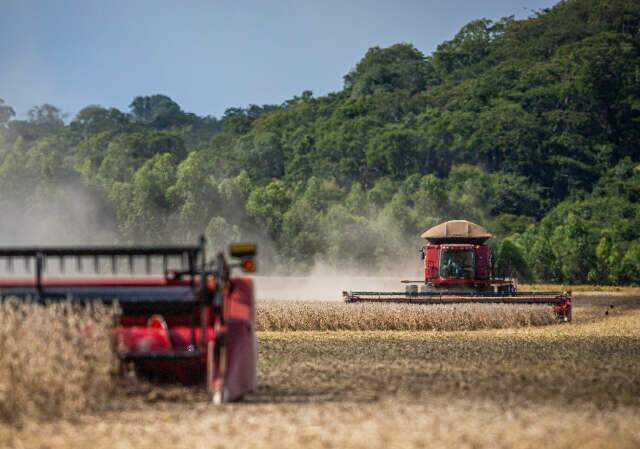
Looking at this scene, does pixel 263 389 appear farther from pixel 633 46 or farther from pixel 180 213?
pixel 633 46

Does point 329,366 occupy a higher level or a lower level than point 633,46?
lower

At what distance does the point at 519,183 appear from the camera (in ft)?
324

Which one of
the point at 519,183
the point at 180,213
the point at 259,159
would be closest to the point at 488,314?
the point at 180,213

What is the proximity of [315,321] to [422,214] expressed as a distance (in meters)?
60.3

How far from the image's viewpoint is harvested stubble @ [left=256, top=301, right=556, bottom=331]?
27.5 meters

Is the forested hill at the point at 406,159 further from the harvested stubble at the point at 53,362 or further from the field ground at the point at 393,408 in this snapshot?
the harvested stubble at the point at 53,362

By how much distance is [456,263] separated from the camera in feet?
124

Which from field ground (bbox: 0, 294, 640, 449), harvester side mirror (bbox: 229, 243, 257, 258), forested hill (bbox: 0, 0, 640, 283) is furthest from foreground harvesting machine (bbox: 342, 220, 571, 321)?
forested hill (bbox: 0, 0, 640, 283)

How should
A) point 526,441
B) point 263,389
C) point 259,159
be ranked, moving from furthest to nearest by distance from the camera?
point 259,159 → point 263,389 → point 526,441

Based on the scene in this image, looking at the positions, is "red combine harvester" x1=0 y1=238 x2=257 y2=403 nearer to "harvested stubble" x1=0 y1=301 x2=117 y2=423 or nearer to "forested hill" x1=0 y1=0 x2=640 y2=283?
"harvested stubble" x1=0 y1=301 x2=117 y2=423

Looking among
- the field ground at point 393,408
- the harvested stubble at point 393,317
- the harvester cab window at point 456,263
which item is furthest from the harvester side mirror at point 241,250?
the harvester cab window at point 456,263

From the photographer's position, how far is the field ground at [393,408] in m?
10.0

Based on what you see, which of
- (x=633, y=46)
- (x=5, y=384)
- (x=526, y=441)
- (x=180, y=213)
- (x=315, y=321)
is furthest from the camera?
(x=633, y=46)

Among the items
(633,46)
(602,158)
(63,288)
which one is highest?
(633,46)
